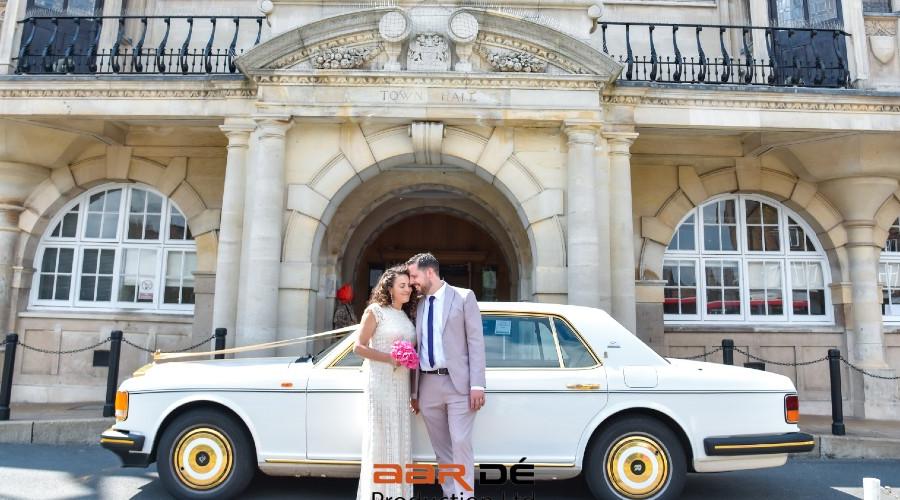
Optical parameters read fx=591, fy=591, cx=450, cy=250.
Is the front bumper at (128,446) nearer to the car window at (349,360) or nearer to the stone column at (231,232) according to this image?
the car window at (349,360)

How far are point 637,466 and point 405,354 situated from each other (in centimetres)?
212

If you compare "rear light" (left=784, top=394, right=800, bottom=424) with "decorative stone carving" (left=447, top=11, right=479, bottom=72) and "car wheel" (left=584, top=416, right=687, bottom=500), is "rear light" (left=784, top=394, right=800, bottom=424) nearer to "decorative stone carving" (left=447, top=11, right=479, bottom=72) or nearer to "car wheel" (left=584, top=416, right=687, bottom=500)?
"car wheel" (left=584, top=416, right=687, bottom=500)

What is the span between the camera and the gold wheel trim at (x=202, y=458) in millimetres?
4703

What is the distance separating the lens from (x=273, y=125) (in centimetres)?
787

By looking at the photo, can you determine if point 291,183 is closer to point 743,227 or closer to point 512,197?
point 512,197

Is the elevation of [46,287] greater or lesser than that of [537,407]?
greater

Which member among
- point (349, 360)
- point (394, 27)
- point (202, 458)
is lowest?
point (202, 458)

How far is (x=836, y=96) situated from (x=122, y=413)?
9625mm

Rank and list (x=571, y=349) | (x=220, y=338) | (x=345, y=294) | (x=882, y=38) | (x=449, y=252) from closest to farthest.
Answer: (x=571, y=349) → (x=220, y=338) → (x=882, y=38) → (x=345, y=294) → (x=449, y=252)

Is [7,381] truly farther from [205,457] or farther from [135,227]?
[205,457]

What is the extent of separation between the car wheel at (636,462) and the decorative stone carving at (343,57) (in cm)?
564

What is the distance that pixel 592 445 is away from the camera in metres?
4.66

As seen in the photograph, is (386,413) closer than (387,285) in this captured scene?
Yes

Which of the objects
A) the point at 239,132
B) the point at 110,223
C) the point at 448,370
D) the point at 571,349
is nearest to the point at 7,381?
the point at 110,223
